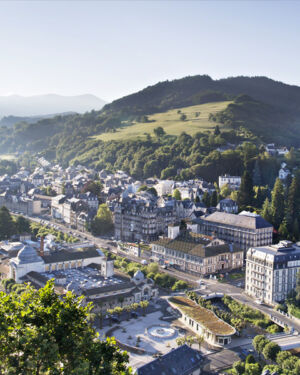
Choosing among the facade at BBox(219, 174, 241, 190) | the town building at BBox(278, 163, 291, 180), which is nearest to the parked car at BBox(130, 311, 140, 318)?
the facade at BBox(219, 174, 241, 190)

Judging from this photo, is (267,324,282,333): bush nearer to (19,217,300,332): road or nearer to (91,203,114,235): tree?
(19,217,300,332): road

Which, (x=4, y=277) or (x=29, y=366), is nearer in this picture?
(x=29, y=366)

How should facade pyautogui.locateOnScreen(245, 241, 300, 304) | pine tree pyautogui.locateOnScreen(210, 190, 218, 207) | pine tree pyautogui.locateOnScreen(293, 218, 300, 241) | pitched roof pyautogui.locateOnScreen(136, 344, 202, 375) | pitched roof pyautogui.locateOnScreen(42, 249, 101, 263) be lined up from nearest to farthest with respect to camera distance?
pitched roof pyautogui.locateOnScreen(136, 344, 202, 375) < facade pyautogui.locateOnScreen(245, 241, 300, 304) < pitched roof pyautogui.locateOnScreen(42, 249, 101, 263) < pine tree pyautogui.locateOnScreen(293, 218, 300, 241) < pine tree pyautogui.locateOnScreen(210, 190, 218, 207)

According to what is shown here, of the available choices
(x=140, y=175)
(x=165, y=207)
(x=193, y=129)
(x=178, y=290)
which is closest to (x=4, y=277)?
(x=178, y=290)

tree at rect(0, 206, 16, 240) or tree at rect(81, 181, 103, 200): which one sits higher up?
tree at rect(81, 181, 103, 200)

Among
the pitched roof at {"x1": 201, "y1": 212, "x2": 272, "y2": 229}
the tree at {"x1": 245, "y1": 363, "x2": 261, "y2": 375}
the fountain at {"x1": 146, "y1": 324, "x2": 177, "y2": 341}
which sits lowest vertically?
the fountain at {"x1": 146, "y1": 324, "x2": 177, "y2": 341}

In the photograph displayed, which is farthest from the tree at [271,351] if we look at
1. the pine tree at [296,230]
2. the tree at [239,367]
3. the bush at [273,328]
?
the pine tree at [296,230]

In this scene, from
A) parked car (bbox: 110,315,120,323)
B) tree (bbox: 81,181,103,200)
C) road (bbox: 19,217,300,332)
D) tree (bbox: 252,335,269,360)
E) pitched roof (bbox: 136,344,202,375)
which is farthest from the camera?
tree (bbox: 81,181,103,200)

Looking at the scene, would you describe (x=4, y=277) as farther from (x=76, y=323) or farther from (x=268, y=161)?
(x=268, y=161)
